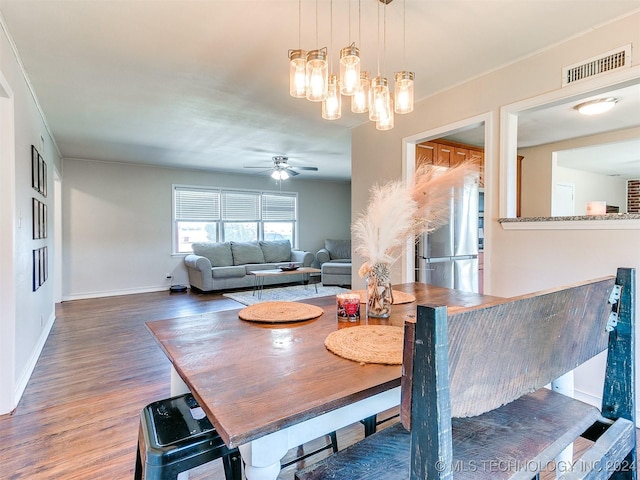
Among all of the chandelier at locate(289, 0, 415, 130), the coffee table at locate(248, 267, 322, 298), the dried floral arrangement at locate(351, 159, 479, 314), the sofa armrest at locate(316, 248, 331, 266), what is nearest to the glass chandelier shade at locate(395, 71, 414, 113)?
the chandelier at locate(289, 0, 415, 130)

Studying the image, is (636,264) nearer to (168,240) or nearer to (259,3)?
(259,3)

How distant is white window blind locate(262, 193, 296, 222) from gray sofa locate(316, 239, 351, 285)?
3.63 ft

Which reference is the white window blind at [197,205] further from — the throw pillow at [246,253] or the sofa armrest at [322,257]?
the sofa armrest at [322,257]

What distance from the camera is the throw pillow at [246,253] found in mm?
6984

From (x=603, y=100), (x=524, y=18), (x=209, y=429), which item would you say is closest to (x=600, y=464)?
(x=209, y=429)

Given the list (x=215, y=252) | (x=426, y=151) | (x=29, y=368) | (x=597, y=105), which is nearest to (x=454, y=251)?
(x=426, y=151)

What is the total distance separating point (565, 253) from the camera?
7.57 feet

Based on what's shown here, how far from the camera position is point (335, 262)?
7.16m

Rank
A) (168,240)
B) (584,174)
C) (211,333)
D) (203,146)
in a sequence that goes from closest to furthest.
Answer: (211,333) → (203,146) → (584,174) → (168,240)

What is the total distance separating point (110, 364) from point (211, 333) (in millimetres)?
2336

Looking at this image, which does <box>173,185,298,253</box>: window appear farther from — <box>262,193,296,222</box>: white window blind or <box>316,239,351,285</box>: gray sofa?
<box>316,239,351,285</box>: gray sofa

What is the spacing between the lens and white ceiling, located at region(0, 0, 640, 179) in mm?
1943

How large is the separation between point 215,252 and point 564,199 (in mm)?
6236

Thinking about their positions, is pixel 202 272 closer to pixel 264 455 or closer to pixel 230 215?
pixel 230 215
